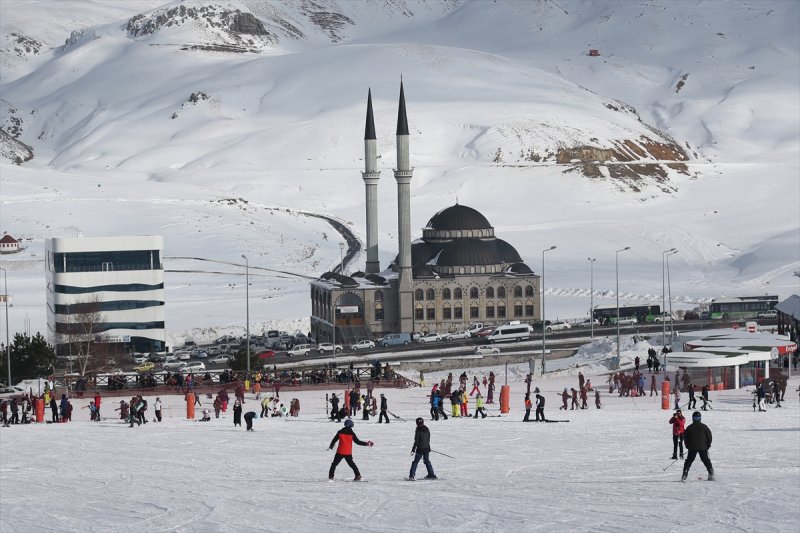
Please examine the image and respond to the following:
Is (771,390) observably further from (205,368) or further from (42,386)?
(205,368)

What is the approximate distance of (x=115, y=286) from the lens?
91812 mm

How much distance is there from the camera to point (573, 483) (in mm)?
33375

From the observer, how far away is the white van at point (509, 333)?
91.1 meters

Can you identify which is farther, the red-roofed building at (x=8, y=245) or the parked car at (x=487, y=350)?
the red-roofed building at (x=8, y=245)

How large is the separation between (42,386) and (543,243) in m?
94.4

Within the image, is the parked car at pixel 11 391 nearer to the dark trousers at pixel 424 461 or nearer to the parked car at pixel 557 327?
the dark trousers at pixel 424 461

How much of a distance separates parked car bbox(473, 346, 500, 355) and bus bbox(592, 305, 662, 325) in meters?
18.6

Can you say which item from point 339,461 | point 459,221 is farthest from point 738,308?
point 339,461

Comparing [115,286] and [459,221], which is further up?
[459,221]

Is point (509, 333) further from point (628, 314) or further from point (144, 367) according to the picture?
point (144, 367)

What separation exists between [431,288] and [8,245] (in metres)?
52.7

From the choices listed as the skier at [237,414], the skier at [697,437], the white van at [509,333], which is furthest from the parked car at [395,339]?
the skier at [697,437]

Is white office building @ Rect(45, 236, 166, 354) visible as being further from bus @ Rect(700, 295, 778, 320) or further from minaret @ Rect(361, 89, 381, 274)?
bus @ Rect(700, 295, 778, 320)

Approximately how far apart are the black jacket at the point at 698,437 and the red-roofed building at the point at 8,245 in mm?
114417
